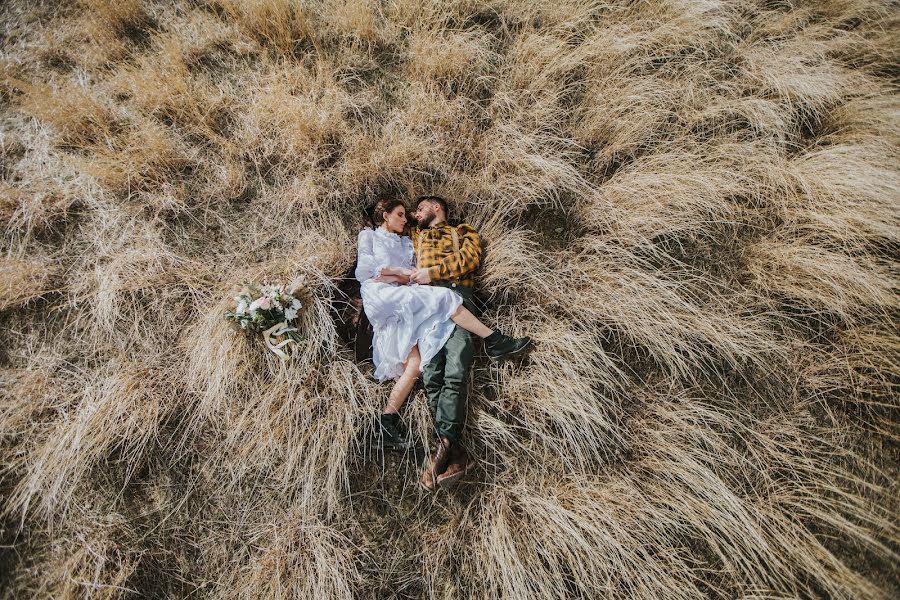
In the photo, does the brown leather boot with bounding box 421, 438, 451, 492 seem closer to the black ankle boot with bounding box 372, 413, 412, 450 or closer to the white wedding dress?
the black ankle boot with bounding box 372, 413, 412, 450

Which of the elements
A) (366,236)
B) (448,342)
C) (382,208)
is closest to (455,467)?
(448,342)

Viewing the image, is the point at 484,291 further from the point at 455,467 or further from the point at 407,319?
the point at 455,467

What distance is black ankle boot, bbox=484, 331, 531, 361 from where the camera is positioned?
116 inches

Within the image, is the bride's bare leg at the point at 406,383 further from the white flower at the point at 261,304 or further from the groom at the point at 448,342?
the white flower at the point at 261,304

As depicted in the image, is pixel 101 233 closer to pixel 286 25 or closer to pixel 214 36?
pixel 214 36

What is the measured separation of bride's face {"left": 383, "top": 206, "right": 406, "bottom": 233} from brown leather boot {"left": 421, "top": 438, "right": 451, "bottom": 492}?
1.73 metres

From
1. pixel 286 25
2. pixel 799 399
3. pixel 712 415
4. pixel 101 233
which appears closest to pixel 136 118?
pixel 101 233

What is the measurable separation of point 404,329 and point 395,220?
990 millimetres

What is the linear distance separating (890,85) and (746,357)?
320 centimetres

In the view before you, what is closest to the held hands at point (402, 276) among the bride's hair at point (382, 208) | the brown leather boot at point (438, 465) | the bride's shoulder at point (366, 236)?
the bride's shoulder at point (366, 236)

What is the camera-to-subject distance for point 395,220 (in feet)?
10.8

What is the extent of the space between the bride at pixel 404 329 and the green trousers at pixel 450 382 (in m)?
0.06

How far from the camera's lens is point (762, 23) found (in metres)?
4.11

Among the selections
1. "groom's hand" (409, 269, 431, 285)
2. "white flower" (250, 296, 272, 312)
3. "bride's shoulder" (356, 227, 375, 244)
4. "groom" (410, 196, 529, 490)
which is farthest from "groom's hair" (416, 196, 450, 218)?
"white flower" (250, 296, 272, 312)
